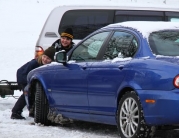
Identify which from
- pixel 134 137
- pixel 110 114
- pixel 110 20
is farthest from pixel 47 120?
pixel 110 20

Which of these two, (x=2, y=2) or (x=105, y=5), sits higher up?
(x=105, y=5)

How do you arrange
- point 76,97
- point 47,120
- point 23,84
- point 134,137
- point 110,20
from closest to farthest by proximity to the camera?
point 134,137 → point 76,97 → point 47,120 → point 23,84 → point 110,20

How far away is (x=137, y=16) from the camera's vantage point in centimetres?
1422

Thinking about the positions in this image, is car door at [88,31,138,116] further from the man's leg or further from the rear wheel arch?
the man's leg

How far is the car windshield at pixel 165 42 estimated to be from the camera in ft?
29.2

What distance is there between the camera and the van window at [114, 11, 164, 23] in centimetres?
1420

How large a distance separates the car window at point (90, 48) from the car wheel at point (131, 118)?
3.85 ft

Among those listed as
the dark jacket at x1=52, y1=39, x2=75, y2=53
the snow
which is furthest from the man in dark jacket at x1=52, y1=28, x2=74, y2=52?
the snow

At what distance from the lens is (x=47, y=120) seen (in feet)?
36.4

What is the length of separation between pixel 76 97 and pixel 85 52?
638 millimetres

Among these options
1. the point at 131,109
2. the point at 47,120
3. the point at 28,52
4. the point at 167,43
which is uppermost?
the point at 167,43

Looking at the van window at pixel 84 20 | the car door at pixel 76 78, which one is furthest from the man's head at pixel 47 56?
the van window at pixel 84 20

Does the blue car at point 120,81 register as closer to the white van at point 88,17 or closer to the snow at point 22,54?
the snow at point 22,54

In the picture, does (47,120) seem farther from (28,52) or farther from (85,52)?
(28,52)
